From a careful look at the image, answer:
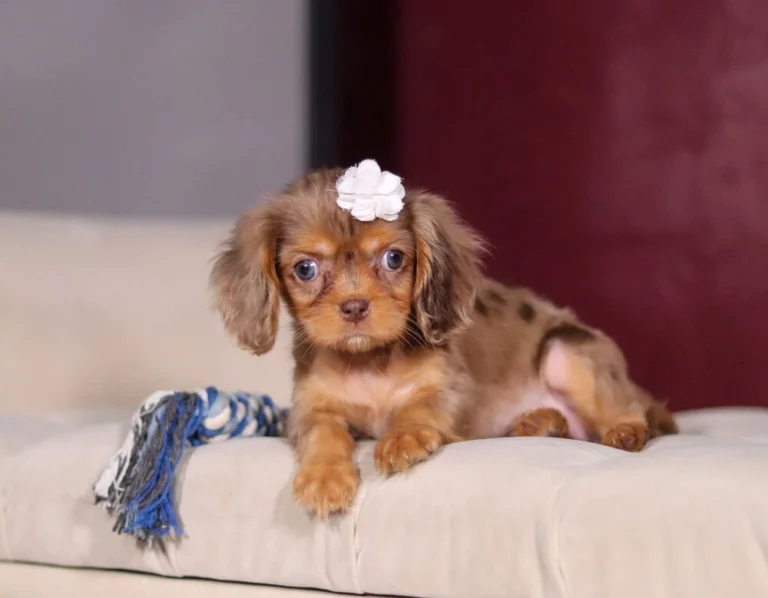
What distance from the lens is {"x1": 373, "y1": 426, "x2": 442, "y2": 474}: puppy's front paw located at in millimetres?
1801

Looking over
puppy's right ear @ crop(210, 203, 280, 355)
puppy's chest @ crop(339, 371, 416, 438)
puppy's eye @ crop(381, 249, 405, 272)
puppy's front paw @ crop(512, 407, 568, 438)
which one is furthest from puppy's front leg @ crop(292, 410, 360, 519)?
puppy's front paw @ crop(512, 407, 568, 438)

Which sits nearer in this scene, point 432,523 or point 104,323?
point 432,523

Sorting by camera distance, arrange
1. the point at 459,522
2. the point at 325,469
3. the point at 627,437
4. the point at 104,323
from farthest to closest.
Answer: the point at 104,323 < the point at 627,437 < the point at 325,469 < the point at 459,522

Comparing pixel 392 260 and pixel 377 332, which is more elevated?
pixel 392 260

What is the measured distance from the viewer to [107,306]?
317 cm

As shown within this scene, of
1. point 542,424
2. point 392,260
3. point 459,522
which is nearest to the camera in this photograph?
point 459,522

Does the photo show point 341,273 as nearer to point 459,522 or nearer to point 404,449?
point 404,449

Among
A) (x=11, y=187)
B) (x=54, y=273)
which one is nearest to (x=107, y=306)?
(x=54, y=273)

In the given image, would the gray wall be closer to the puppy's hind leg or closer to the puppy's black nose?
the puppy's hind leg

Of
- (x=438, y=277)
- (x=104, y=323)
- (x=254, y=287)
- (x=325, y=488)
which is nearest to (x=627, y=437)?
(x=438, y=277)

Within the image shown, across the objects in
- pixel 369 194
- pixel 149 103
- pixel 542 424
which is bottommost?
pixel 542 424

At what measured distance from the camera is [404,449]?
1.81 metres

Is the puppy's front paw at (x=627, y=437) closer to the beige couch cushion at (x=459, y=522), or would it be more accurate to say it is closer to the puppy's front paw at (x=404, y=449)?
the beige couch cushion at (x=459, y=522)

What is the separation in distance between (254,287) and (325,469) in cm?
49
